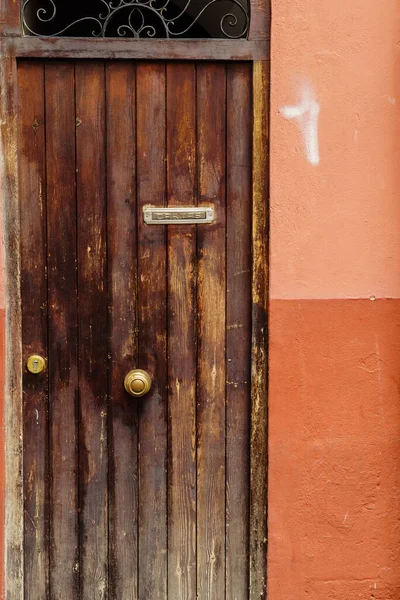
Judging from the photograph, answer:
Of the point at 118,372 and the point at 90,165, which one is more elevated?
the point at 90,165

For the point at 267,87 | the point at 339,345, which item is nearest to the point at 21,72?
the point at 267,87

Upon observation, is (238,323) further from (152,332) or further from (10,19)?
(10,19)

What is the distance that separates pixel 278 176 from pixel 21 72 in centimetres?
108

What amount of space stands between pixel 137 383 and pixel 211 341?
0.34 metres

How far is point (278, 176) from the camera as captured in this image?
290 cm

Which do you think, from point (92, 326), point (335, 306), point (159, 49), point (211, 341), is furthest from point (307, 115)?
point (92, 326)

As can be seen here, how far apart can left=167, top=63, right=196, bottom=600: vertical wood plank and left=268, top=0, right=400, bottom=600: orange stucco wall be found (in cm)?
33

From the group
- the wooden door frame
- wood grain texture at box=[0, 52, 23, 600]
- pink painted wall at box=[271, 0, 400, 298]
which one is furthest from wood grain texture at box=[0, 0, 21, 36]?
pink painted wall at box=[271, 0, 400, 298]

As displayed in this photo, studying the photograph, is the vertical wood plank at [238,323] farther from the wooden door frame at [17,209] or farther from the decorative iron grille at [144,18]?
the decorative iron grille at [144,18]

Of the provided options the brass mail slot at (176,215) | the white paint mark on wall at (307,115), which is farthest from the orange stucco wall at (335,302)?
the brass mail slot at (176,215)

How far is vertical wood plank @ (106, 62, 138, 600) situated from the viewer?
2965 mm

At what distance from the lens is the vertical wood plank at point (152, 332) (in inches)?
117

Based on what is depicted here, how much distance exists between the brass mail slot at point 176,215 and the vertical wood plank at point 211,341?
0.04m

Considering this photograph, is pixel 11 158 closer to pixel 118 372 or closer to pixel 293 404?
pixel 118 372
